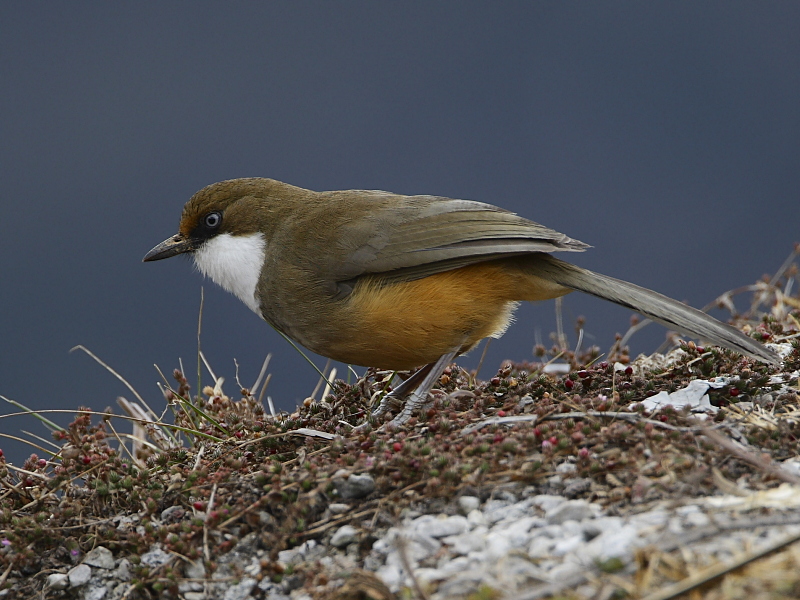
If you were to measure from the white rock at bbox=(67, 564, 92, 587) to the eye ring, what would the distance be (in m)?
2.54

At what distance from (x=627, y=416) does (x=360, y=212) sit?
2.27 m

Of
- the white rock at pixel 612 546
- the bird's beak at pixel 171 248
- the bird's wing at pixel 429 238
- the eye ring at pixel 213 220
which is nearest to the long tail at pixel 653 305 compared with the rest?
the bird's wing at pixel 429 238

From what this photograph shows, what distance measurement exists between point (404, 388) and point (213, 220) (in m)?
1.70

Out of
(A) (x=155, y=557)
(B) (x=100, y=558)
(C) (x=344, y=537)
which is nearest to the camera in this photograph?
(C) (x=344, y=537)

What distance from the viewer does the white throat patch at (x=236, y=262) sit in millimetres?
5246

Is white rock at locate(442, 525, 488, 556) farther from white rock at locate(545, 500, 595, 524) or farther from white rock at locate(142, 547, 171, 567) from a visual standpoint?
white rock at locate(142, 547, 171, 567)

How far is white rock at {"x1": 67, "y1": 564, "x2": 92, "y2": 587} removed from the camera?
11.6 ft

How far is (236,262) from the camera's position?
5.35m

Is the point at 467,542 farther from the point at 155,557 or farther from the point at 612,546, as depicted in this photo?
the point at 155,557

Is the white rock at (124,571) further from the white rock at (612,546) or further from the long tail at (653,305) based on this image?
the long tail at (653,305)

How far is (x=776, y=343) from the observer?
17.2 feet

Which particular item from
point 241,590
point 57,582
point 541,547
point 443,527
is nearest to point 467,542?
point 443,527

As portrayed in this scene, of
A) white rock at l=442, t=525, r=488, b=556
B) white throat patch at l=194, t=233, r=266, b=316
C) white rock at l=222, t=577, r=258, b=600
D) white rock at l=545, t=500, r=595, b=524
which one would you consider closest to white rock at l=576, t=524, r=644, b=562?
white rock at l=545, t=500, r=595, b=524

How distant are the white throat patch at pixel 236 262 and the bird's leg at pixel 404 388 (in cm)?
100
